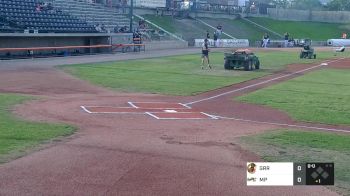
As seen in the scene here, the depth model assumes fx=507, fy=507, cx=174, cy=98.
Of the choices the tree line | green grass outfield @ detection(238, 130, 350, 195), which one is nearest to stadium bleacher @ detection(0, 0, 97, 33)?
green grass outfield @ detection(238, 130, 350, 195)

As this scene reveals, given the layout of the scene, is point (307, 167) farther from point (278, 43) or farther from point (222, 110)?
point (278, 43)

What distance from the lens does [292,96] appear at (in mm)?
20922

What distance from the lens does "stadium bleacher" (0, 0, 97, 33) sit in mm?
37094

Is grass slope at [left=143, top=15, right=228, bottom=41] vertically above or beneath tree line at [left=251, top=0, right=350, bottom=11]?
beneath

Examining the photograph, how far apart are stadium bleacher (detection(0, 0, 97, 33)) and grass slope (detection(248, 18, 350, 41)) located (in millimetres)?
50851

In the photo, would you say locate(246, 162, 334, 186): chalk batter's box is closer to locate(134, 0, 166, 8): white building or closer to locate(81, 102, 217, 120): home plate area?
locate(81, 102, 217, 120): home plate area

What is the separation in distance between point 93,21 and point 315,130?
37975 millimetres

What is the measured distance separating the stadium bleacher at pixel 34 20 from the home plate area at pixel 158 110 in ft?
69.2

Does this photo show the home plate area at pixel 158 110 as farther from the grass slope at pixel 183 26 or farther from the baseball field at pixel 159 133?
the grass slope at pixel 183 26

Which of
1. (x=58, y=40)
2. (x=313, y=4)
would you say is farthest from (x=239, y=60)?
(x=313, y=4)

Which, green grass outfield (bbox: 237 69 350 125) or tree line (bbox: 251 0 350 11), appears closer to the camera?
green grass outfield (bbox: 237 69 350 125)

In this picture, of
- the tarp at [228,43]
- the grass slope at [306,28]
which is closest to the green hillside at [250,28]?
the grass slope at [306,28]

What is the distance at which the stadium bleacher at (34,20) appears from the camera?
37.1 metres

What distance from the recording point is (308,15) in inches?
4053
